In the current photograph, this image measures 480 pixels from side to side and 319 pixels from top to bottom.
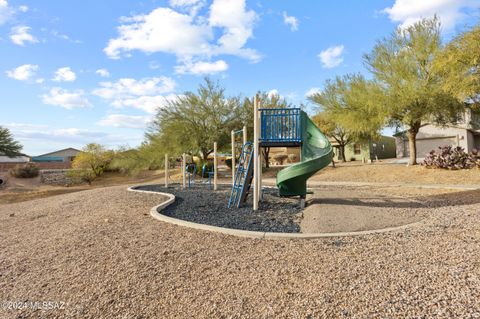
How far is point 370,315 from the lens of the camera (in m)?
2.35

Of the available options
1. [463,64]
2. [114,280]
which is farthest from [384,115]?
[114,280]

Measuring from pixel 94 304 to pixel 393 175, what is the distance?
53.0ft

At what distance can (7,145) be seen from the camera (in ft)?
105

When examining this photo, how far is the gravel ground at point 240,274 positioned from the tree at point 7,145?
113 feet

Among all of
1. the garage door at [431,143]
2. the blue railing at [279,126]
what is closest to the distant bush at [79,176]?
the blue railing at [279,126]

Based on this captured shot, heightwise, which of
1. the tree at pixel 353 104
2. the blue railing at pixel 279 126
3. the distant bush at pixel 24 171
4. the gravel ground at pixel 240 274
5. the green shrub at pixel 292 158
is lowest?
the gravel ground at pixel 240 274

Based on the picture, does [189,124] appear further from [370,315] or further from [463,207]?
[370,315]

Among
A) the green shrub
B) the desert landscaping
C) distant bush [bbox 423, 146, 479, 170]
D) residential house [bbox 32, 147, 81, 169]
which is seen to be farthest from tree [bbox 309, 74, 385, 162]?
residential house [bbox 32, 147, 81, 169]

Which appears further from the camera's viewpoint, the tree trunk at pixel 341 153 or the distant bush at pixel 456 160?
the tree trunk at pixel 341 153

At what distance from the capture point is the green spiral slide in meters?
7.08

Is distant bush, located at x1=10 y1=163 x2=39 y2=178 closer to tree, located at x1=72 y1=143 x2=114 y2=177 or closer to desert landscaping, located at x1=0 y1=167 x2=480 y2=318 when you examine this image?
tree, located at x1=72 y1=143 x2=114 y2=177

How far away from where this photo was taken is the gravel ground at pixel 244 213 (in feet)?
18.7

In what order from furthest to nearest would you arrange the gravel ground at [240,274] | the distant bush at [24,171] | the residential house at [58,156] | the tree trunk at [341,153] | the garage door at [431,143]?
the residential house at [58,156] < the tree trunk at [341,153] < the distant bush at [24,171] < the garage door at [431,143] < the gravel ground at [240,274]

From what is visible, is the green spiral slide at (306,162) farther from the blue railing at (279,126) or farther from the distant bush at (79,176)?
the distant bush at (79,176)
